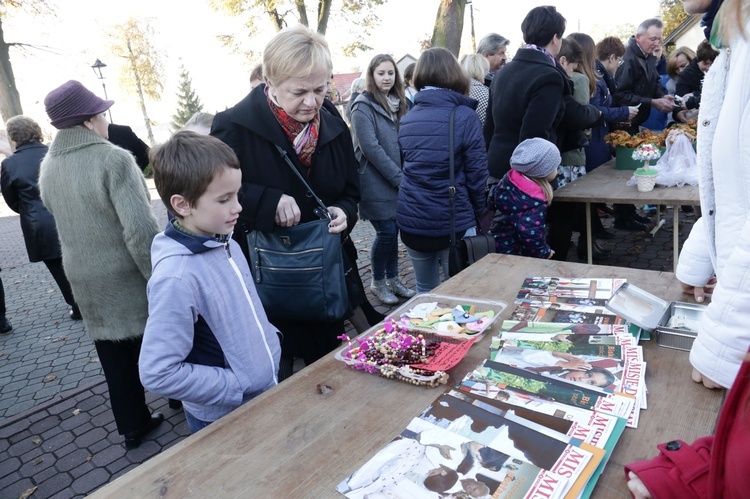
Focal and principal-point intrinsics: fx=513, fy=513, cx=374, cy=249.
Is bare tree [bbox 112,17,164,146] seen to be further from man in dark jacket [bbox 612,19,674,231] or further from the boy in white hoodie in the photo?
the boy in white hoodie

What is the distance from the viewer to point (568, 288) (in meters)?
1.83

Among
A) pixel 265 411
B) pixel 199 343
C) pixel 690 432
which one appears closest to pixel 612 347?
pixel 690 432

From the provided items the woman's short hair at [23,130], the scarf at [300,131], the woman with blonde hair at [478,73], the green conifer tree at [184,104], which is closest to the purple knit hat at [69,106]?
the scarf at [300,131]

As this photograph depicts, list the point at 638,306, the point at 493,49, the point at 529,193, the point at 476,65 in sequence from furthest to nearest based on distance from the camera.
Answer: the point at 493,49 < the point at 476,65 < the point at 529,193 < the point at 638,306

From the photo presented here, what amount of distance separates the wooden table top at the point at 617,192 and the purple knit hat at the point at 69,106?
2946mm

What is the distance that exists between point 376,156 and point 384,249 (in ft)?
2.62

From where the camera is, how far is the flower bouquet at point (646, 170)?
3496 mm

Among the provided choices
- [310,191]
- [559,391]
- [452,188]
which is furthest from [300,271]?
[452,188]

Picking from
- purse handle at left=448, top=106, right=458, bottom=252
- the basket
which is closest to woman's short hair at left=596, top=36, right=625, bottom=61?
the basket

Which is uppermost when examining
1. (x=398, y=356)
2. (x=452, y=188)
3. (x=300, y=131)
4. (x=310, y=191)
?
(x=300, y=131)

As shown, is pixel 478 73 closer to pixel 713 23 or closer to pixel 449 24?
pixel 713 23

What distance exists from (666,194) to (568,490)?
303cm

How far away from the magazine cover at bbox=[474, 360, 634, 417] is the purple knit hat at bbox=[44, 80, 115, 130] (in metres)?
2.21

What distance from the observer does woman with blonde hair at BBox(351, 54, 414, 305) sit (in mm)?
3811
